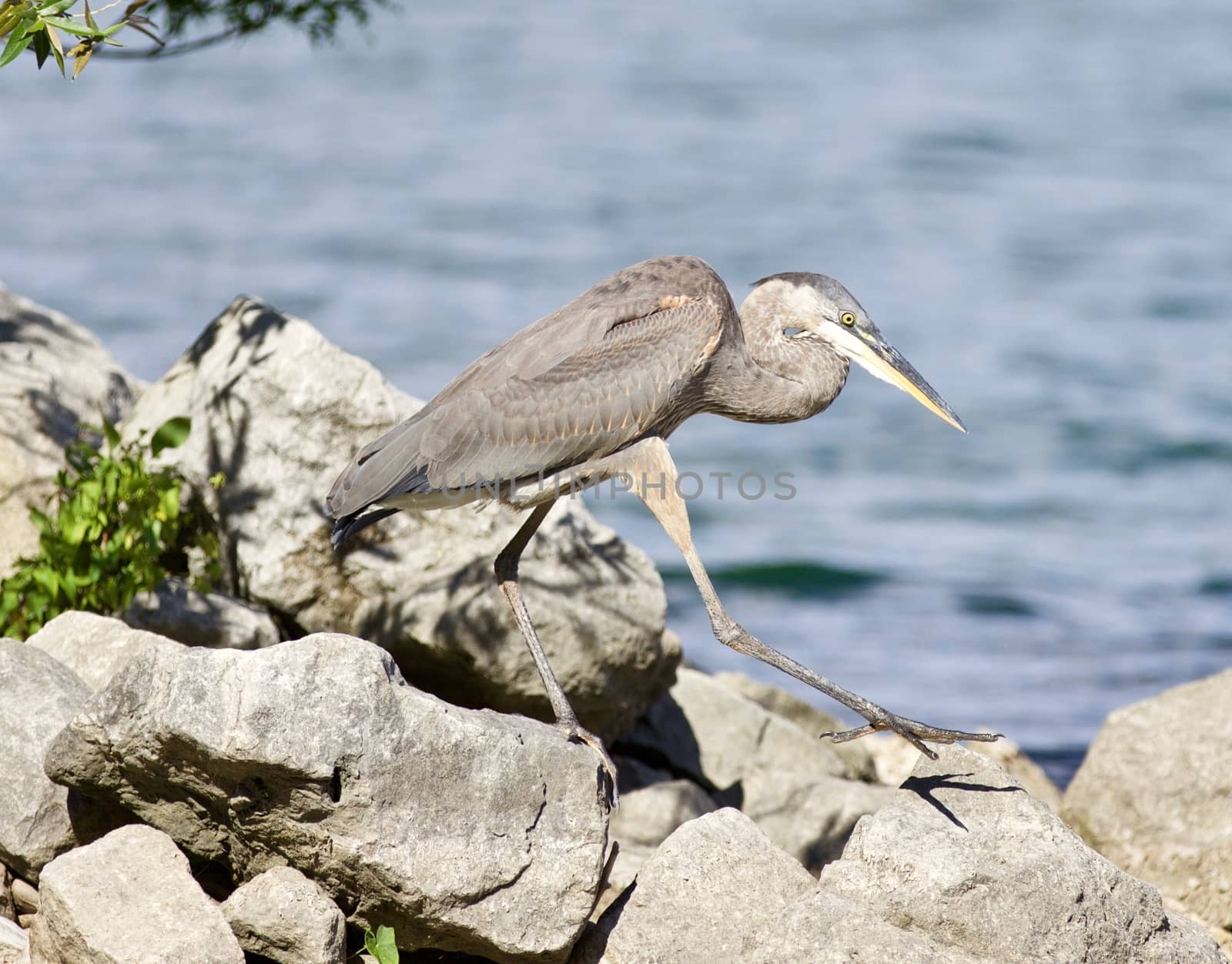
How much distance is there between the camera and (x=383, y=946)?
4.42 m

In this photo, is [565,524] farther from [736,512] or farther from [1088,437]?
[1088,437]

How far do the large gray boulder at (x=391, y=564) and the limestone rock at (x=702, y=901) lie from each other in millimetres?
Result: 1759

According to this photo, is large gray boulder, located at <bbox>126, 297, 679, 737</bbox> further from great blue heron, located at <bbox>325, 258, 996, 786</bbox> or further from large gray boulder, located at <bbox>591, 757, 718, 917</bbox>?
great blue heron, located at <bbox>325, 258, 996, 786</bbox>

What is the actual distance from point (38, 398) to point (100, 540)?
1178mm

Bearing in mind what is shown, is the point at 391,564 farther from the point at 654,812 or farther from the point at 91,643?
the point at 654,812

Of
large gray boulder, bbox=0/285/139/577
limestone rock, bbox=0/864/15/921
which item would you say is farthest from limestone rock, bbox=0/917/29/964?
large gray boulder, bbox=0/285/139/577

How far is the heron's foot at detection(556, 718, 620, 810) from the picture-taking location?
493 centimetres

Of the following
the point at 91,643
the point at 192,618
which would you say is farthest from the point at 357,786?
the point at 192,618

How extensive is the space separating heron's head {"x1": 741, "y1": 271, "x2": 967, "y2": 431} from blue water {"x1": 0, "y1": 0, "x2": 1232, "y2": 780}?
4.30 metres

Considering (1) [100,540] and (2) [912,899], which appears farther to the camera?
(1) [100,540]

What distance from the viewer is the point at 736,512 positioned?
47.2 ft

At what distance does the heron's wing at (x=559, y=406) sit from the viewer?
562 centimetres

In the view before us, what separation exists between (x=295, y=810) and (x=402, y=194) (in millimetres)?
19776

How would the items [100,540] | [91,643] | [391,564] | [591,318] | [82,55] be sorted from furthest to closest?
[391,564], [100,540], [591,318], [91,643], [82,55]
